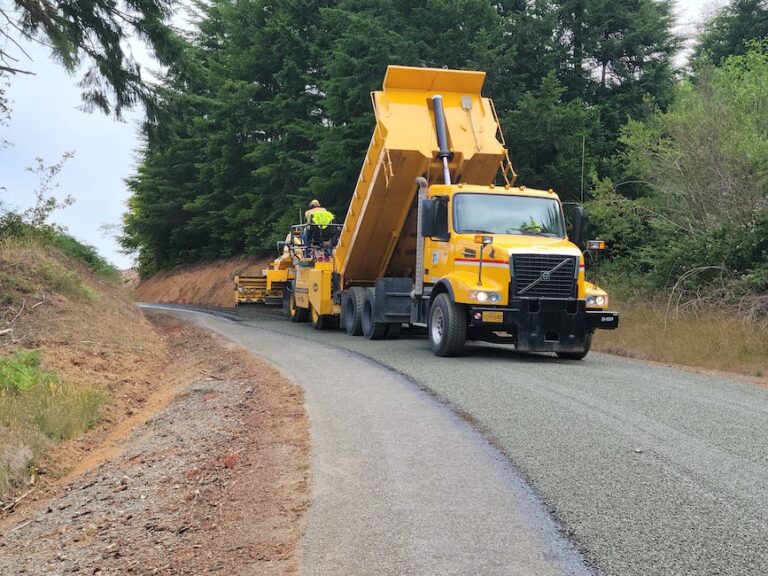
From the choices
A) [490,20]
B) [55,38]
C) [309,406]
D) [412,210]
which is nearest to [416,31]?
[490,20]

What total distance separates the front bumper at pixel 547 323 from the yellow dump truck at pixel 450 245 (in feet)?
0.05

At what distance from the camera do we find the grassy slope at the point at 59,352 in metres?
7.96

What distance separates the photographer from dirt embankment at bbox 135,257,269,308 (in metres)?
36.4

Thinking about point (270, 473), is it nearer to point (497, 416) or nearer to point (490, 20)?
point (497, 416)

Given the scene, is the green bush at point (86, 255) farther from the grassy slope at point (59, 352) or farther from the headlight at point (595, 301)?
the headlight at point (595, 301)

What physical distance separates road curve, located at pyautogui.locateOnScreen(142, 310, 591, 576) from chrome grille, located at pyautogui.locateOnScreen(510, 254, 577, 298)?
3.88m

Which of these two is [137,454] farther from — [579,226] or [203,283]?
[203,283]

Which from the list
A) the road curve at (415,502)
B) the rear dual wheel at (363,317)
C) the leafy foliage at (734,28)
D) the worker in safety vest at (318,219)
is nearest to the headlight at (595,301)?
the rear dual wheel at (363,317)

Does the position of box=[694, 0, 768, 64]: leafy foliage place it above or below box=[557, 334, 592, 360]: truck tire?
above

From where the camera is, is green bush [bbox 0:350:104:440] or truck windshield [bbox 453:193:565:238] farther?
truck windshield [bbox 453:193:565:238]

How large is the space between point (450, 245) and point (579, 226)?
2133mm

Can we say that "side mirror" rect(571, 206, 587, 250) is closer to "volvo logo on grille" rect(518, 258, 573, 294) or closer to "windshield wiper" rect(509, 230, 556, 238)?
"windshield wiper" rect(509, 230, 556, 238)

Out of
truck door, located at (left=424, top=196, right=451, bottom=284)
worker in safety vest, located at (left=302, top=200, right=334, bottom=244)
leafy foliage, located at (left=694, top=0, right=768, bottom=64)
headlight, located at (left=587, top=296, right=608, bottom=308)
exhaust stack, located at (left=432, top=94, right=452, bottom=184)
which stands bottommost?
headlight, located at (left=587, top=296, right=608, bottom=308)

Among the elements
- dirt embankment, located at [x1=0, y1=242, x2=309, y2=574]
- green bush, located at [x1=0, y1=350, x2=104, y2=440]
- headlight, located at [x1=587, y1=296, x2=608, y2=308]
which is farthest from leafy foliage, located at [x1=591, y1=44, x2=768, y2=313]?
green bush, located at [x1=0, y1=350, x2=104, y2=440]
